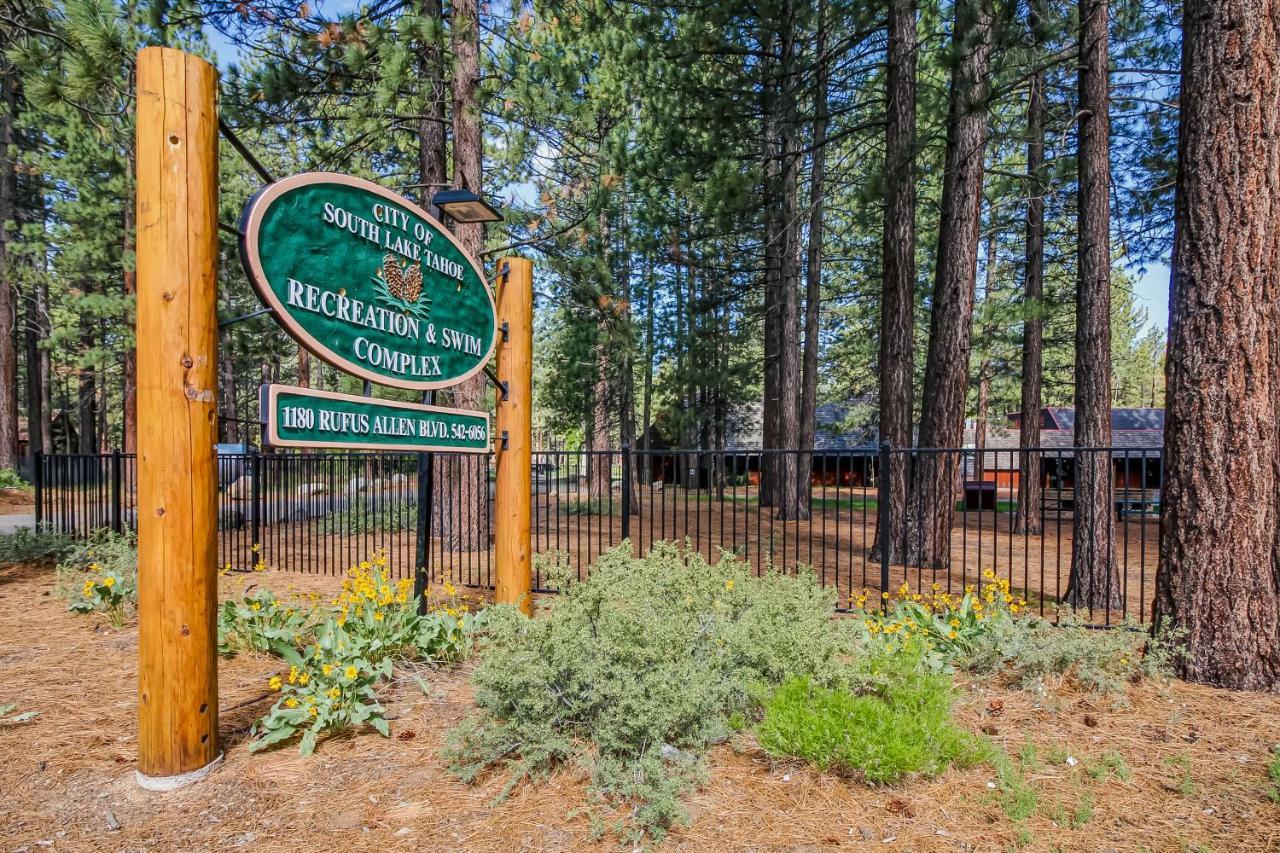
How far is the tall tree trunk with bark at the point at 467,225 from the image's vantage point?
760 cm

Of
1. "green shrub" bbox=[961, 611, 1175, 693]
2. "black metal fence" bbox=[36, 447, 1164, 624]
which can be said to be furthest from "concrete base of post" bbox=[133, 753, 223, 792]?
"green shrub" bbox=[961, 611, 1175, 693]

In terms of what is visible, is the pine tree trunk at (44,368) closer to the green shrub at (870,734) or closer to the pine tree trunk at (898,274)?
the pine tree trunk at (898,274)

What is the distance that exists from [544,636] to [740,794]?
1.15m

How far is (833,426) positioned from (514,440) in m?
23.6

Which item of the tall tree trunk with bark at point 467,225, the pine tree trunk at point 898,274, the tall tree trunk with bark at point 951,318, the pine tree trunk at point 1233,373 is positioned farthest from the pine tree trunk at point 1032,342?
the tall tree trunk with bark at point 467,225

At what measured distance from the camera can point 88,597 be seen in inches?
217

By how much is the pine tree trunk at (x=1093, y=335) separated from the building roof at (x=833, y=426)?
1930cm

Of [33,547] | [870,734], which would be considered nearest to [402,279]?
[870,734]

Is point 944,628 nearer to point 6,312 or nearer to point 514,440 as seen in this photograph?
Answer: point 514,440

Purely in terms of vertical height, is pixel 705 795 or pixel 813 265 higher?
pixel 813 265

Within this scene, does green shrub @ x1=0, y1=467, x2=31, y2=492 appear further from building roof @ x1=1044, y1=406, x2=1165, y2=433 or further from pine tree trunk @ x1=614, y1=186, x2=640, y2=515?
building roof @ x1=1044, y1=406, x2=1165, y2=433

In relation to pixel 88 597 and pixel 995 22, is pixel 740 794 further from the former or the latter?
pixel 995 22

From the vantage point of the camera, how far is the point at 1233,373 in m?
3.82

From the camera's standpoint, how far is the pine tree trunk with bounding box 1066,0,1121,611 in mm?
6031
